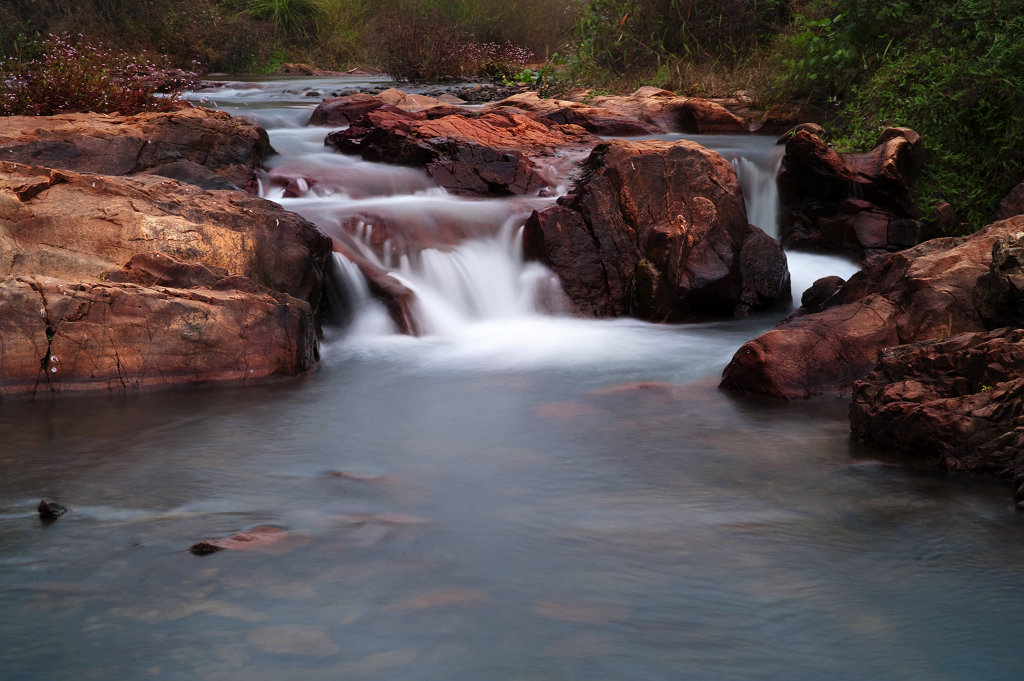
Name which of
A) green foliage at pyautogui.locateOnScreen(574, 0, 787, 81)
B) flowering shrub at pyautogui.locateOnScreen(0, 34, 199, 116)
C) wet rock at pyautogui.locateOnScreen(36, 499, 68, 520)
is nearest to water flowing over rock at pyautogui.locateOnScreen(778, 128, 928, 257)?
green foliage at pyautogui.locateOnScreen(574, 0, 787, 81)

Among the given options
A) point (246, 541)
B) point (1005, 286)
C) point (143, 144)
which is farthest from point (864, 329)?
point (143, 144)

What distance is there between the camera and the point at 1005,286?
16.3 feet

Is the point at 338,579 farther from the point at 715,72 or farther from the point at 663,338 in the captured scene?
the point at 715,72

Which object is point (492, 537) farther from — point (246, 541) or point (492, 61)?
point (492, 61)

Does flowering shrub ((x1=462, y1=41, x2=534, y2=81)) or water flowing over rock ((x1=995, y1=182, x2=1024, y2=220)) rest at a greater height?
flowering shrub ((x1=462, y1=41, x2=534, y2=81))

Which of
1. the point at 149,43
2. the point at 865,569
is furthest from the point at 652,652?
the point at 149,43

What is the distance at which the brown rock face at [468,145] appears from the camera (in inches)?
376

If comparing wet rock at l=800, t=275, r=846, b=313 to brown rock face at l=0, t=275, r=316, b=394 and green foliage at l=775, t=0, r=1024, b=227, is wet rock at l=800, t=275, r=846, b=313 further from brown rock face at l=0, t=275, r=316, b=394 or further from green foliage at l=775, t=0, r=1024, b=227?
brown rock face at l=0, t=275, r=316, b=394

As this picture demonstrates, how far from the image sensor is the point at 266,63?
23391 mm

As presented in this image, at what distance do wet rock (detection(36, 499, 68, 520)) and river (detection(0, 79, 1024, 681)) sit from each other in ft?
0.13

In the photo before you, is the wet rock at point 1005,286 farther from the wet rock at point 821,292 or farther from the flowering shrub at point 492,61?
the flowering shrub at point 492,61

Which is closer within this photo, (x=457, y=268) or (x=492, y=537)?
(x=492, y=537)

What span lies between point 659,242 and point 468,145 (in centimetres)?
279

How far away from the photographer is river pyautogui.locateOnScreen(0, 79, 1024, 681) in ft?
9.30
